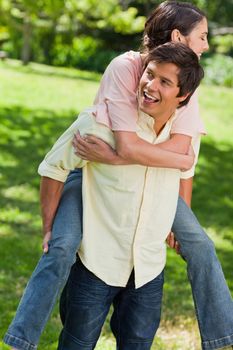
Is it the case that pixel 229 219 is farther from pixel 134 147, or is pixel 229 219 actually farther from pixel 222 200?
pixel 134 147

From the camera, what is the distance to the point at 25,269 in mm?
6059

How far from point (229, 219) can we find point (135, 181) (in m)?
5.48

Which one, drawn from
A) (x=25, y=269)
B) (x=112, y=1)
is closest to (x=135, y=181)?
(x=25, y=269)

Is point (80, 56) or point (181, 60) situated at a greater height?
point (181, 60)

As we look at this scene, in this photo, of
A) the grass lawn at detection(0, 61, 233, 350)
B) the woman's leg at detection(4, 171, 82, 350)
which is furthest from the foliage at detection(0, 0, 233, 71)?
the woman's leg at detection(4, 171, 82, 350)

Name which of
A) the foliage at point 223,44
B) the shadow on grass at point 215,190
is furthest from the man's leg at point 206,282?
the foliage at point 223,44

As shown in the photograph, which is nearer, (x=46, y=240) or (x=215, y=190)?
(x=46, y=240)

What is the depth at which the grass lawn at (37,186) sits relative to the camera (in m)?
5.32

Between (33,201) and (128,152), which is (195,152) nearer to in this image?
(128,152)

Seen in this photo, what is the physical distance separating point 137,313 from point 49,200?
25.8 inches

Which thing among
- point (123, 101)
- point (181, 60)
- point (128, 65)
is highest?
point (181, 60)

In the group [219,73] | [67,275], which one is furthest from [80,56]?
[67,275]

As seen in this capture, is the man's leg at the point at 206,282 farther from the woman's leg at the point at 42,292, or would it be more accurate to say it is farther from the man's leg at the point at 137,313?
the woman's leg at the point at 42,292

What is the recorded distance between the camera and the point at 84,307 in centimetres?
334
